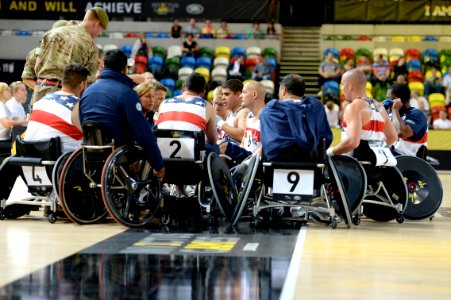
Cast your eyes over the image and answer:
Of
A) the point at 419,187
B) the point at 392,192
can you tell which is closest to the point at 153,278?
the point at 392,192

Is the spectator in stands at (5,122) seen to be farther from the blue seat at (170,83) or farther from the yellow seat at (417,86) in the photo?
the yellow seat at (417,86)

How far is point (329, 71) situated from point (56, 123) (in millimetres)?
15316

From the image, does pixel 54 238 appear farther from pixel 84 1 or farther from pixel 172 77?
pixel 84 1

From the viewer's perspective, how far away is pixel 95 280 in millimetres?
4395

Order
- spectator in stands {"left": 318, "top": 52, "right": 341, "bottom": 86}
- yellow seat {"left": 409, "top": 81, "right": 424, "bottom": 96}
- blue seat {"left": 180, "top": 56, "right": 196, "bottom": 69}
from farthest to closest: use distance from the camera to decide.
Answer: blue seat {"left": 180, "top": 56, "right": 196, "bottom": 69} → spectator in stands {"left": 318, "top": 52, "right": 341, "bottom": 86} → yellow seat {"left": 409, "top": 81, "right": 424, "bottom": 96}

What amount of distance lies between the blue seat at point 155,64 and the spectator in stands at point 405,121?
13.7 metres

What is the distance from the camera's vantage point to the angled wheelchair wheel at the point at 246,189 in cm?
722

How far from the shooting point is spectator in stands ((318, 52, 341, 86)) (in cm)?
2228

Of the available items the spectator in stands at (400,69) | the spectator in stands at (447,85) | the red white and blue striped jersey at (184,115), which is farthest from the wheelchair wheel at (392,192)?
the spectator in stands at (400,69)

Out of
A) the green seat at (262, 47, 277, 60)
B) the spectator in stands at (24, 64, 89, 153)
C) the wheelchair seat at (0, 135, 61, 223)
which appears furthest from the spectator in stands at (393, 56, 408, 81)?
the wheelchair seat at (0, 135, 61, 223)

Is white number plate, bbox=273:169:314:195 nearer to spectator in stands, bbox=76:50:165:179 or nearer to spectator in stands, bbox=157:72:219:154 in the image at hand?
spectator in stands, bbox=157:72:219:154

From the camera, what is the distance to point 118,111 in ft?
23.5

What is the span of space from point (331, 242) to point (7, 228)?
2.39m

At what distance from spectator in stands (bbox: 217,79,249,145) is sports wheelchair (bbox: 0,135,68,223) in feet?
6.17
